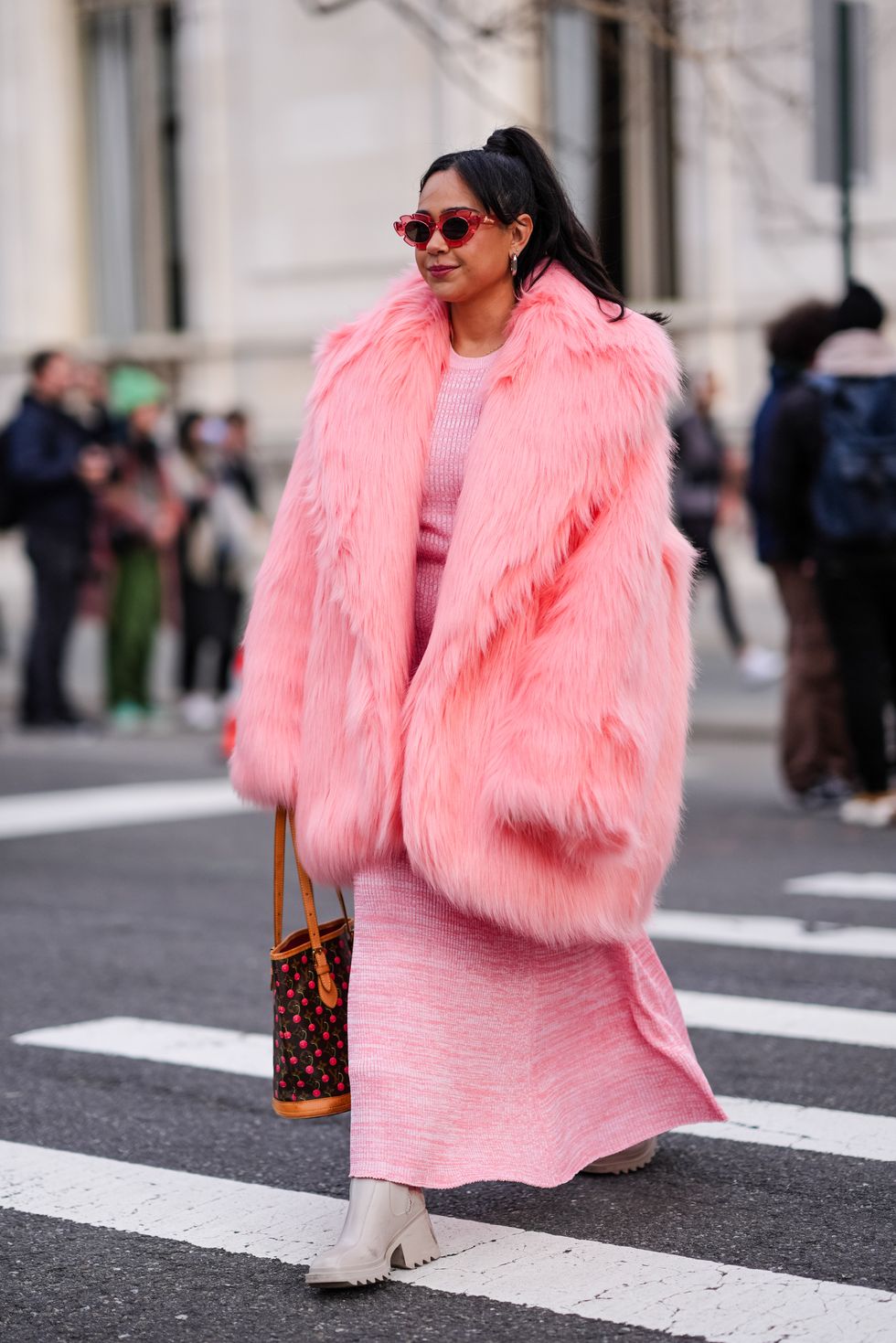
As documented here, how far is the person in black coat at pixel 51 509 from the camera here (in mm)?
13156

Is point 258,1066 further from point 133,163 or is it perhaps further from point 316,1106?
point 133,163

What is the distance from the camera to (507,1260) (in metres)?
3.82

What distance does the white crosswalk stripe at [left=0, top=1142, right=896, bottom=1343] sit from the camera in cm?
351

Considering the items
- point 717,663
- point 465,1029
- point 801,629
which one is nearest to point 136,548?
point 717,663

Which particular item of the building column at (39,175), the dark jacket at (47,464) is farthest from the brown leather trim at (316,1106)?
the building column at (39,175)

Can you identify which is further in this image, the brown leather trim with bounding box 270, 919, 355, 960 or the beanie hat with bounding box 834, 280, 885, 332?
the beanie hat with bounding box 834, 280, 885, 332

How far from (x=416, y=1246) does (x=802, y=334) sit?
21.0ft

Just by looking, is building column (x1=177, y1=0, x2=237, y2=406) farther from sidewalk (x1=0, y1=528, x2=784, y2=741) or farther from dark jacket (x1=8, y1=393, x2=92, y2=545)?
dark jacket (x1=8, y1=393, x2=92, y2=545)

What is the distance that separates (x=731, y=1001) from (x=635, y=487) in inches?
100

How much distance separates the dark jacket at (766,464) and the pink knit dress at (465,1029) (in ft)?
18.2

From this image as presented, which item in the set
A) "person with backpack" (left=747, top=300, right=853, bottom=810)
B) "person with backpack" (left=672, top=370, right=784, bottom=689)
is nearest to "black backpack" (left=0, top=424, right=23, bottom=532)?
"person with backpack" (left=672, top=370, right=784, bottom=689)

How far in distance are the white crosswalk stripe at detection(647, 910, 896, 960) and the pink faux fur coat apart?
289 cm

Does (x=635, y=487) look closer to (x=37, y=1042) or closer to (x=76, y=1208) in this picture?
(x=76, y=1208)

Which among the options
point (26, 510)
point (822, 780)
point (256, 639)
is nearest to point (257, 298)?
point (26, 510)
